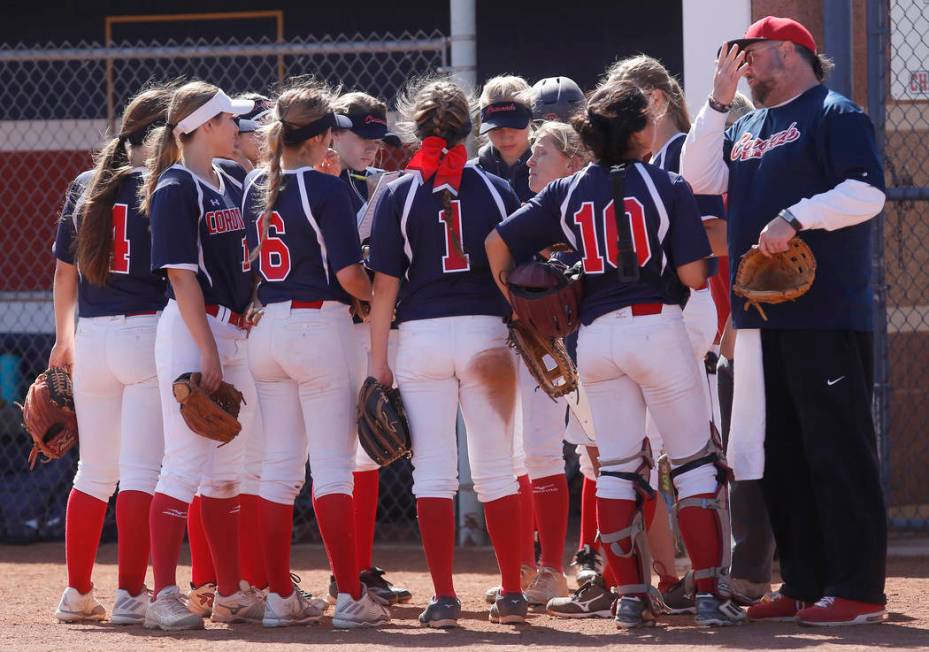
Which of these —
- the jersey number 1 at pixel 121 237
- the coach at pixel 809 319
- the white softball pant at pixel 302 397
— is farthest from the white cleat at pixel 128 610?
the coach at pixel 809 319

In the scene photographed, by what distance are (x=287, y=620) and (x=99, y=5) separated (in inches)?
236

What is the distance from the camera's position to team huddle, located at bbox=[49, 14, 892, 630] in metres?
4.47

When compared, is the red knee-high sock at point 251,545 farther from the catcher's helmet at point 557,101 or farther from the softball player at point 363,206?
the catcher's helmet at point 557,101

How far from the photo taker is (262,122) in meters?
5.44

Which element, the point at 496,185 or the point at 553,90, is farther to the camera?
the point at 553,90

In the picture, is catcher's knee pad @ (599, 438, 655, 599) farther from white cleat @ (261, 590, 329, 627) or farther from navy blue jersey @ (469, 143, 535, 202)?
navy blue jersey @ (469, 143, 535, 202)

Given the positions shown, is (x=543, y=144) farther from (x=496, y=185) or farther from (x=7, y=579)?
(x=7, y=579)

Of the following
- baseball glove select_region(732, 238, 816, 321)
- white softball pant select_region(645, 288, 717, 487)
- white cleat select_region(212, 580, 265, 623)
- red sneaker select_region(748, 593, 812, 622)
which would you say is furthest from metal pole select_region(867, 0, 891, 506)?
white cleat select_region(212, 580, 265, 623)

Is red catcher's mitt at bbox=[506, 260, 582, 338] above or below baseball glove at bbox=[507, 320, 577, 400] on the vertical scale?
above

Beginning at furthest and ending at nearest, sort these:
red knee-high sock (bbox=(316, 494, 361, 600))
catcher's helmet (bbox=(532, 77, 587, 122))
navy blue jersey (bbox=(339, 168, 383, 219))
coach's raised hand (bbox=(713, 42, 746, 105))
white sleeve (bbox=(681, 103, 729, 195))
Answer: catcher's helmet (bbox=(532, 77, 587, 122)), navy blue jersey (bbox=(339, 168, 383, 219)), red knee-high sock (bbox=(316, 494, 361, 600)), white sleeve (bbox=(681, 103, 729, 195)), coach's raised hand (bbox=(713, 42, 746, 105))

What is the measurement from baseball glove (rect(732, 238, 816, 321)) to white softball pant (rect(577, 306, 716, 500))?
9.8 inches

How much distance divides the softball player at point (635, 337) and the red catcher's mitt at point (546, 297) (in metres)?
0.06

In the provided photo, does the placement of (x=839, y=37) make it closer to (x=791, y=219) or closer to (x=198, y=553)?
(x=791, y=219)

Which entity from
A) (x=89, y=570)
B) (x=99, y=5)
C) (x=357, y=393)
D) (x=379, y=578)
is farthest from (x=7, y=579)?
(x=99, y=5)
